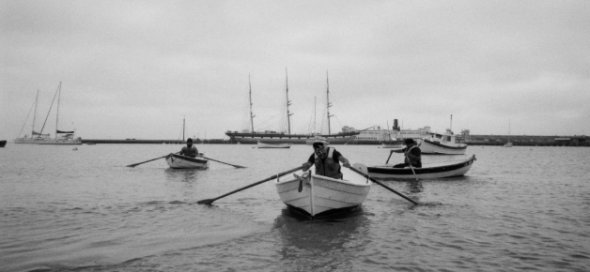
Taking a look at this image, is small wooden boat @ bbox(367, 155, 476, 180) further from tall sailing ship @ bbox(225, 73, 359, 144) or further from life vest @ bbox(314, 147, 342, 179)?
tall sailing ship @ bbox(225, 73, 359, 144)

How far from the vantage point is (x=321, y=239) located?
9.00 meters

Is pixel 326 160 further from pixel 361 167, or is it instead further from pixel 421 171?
pixel 421 171

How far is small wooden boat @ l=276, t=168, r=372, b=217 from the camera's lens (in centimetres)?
1028

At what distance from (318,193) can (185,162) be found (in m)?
19.4

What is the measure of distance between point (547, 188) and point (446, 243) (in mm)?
14113

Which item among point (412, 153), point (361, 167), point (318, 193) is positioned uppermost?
point (412, 153)

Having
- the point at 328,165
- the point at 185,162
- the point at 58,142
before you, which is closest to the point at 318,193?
the point at 328,165

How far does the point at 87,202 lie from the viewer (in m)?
13.9

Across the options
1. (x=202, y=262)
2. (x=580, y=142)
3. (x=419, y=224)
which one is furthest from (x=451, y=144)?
(x=580, y=142)

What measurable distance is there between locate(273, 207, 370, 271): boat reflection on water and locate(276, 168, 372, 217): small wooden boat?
34 cm

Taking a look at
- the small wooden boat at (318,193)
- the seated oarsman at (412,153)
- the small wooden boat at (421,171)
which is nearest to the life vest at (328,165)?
the small wooden boat at (318,193)

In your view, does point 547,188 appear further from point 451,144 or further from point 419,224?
point 451,144

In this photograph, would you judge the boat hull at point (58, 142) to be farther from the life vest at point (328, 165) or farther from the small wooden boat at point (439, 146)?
the life vest at point (328, 165)

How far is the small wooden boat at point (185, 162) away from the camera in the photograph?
2770 centimetres
